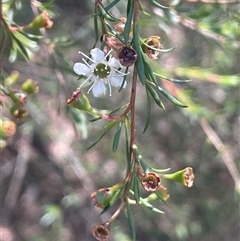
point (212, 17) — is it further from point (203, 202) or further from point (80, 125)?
point (203, 202)

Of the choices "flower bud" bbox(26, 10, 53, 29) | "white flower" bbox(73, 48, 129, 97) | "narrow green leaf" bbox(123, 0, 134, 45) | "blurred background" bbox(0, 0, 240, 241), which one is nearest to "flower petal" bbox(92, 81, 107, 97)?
"white flower" bbox(73, 48, 129, 97)

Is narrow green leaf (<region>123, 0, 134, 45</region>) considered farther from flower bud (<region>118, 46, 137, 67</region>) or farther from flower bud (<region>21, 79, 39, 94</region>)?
flower bud (<region>21, 79, 39, 94</region>)

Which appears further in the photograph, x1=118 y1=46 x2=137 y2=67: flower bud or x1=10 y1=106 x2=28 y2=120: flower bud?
x1=10 y1=106 x2=28 y2=120: flower bud

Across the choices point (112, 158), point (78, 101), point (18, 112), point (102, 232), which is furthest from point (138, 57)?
point (112, 158)

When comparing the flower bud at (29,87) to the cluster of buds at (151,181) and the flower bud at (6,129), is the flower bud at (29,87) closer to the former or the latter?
the flower bud at (6,129)

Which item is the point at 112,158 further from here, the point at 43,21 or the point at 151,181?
the point at 151,181

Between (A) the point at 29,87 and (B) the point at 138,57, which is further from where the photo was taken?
(A) the point at 29,87

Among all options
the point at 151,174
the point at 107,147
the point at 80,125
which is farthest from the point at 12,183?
the point at 151,174
